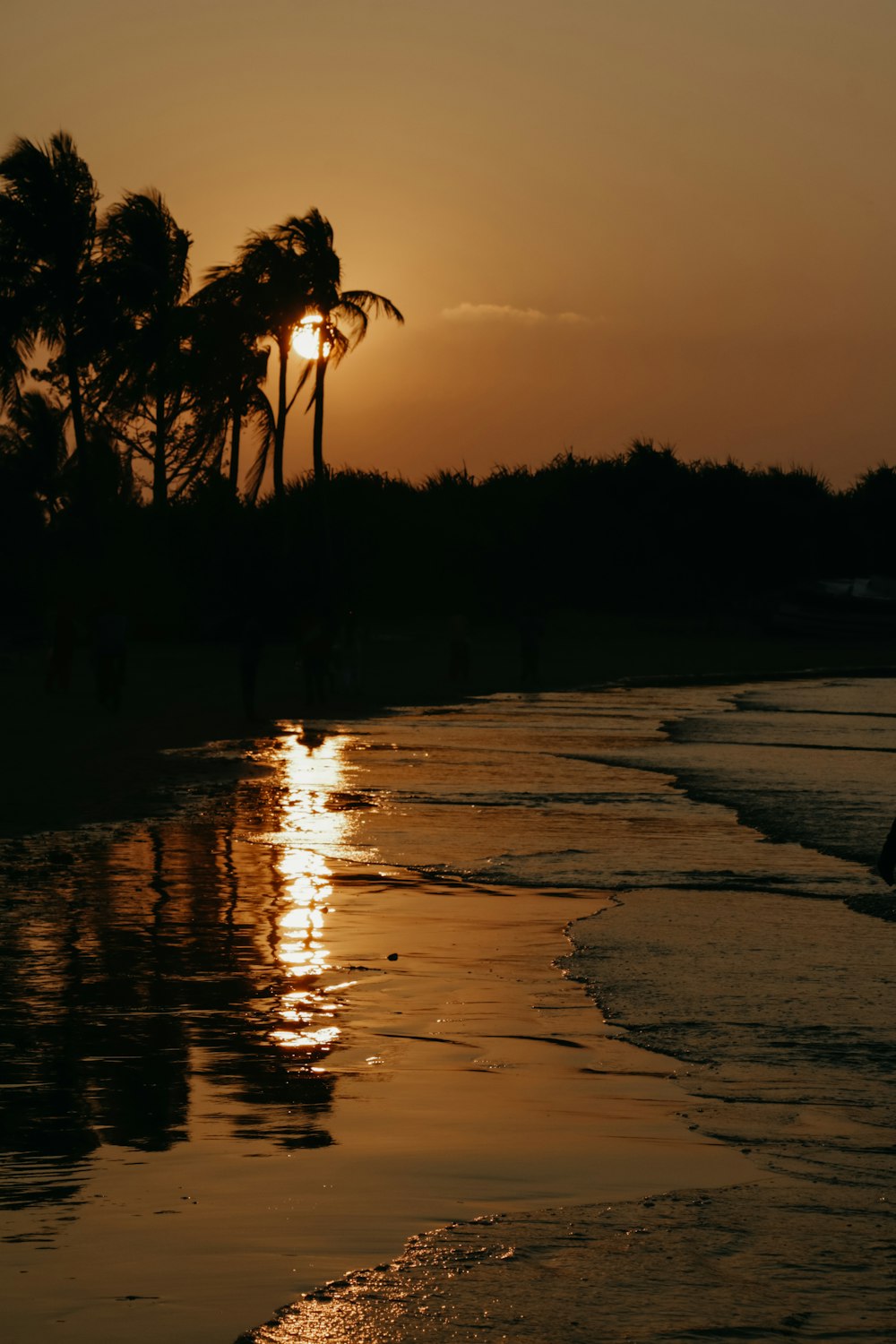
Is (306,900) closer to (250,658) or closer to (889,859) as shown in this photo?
(889,859)

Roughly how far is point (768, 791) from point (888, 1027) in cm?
990

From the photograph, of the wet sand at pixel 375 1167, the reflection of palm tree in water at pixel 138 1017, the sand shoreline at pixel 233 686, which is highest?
the sand shoreline at pixel 233 686

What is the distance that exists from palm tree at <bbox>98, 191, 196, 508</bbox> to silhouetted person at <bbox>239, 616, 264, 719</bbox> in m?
24.3

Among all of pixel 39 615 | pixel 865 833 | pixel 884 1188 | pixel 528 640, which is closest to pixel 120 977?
pixel 884 1188

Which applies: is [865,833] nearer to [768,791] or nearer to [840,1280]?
[768,791]

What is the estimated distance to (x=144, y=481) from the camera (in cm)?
6425

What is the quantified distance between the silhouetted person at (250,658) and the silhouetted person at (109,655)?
6.02ft

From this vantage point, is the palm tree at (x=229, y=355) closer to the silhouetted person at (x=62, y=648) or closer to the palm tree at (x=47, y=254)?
the palm tree at (x=47, y=254)

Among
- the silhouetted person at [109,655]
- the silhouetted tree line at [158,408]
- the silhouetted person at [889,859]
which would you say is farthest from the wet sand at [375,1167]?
the silhouetted tree line at [158,408]

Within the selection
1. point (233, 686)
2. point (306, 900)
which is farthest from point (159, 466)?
point (306, 900)

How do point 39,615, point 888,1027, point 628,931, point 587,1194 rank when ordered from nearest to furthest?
point 587,1194 → point 888,1027 → point 628,931 → point 39,615

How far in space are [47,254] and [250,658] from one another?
24822 millimetres

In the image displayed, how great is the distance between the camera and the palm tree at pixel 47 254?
4519 centimetres

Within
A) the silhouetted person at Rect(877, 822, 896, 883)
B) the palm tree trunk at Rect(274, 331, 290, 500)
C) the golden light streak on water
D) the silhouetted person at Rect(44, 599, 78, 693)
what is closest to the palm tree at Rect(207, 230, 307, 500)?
the palm tree trunk at Rect(274, 331, 290, 500)
